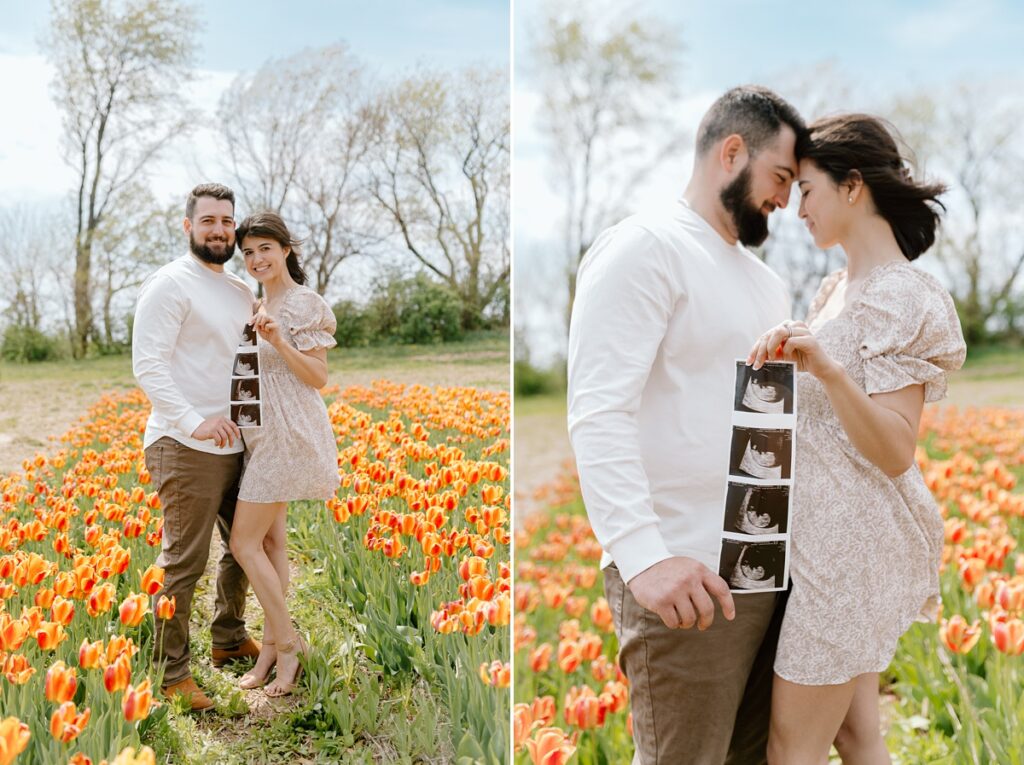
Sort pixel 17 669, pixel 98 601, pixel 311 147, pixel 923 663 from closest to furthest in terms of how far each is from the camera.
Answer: pixel 17 669
pixel 98 601
pixel 311 147
pixel 923 663

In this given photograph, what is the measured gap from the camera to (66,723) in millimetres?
1604

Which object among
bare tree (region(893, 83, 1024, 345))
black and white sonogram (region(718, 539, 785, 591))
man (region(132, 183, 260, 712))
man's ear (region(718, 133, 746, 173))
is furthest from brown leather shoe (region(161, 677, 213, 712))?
bare tree (region(893, 83, 1024, 345))

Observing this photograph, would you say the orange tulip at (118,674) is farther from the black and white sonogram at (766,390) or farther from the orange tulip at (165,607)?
the black and white sonogram at (766,390)

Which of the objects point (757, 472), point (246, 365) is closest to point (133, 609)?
point (246, 365)

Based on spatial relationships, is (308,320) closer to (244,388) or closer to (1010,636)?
(244,388)

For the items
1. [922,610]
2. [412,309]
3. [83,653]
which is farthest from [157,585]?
[922,610]

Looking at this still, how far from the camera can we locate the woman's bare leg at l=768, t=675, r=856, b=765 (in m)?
1.57

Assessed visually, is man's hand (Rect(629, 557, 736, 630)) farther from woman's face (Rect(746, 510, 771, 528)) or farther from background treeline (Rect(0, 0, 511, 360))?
background treeline (Rect(0, 0, 511, 360))

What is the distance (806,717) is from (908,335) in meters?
0.67

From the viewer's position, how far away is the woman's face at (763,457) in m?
1.53

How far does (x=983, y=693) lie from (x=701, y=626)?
1.40m

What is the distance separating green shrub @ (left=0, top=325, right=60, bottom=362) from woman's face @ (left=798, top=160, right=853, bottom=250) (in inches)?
59.0

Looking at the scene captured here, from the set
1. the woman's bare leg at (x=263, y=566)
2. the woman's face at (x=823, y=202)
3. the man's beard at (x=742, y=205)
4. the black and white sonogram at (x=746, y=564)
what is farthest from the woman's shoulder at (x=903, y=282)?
the woman's bare leg at (x=263, y=566)

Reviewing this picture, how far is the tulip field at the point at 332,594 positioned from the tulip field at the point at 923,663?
0.24m
